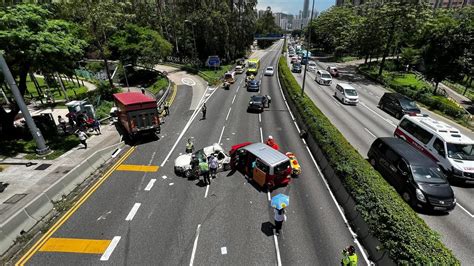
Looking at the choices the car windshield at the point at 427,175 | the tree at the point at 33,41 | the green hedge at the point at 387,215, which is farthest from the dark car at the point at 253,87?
the car windshield at the point at 427,175

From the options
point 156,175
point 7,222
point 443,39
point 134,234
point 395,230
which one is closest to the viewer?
point 395,230

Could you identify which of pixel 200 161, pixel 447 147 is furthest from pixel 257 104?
pixel 447 147

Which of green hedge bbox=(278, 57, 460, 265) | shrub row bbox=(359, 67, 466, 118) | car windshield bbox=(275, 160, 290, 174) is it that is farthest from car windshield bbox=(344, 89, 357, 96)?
car windshield bbox=(275, 160, 290, 174)

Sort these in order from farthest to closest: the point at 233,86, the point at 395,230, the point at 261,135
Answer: the point at 233,86
the point at 261,135
the point at 395,230

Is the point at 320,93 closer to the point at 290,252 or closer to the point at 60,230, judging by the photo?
the point at 290,252

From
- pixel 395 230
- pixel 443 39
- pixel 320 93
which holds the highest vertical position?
pixel 443 39

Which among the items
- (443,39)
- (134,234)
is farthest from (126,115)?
(443,39)

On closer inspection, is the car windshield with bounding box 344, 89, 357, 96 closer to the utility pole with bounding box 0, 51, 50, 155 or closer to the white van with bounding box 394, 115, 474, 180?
the white van with bounding box 394, 115, 474, 180

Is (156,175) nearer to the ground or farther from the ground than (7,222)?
nearer to the ground
